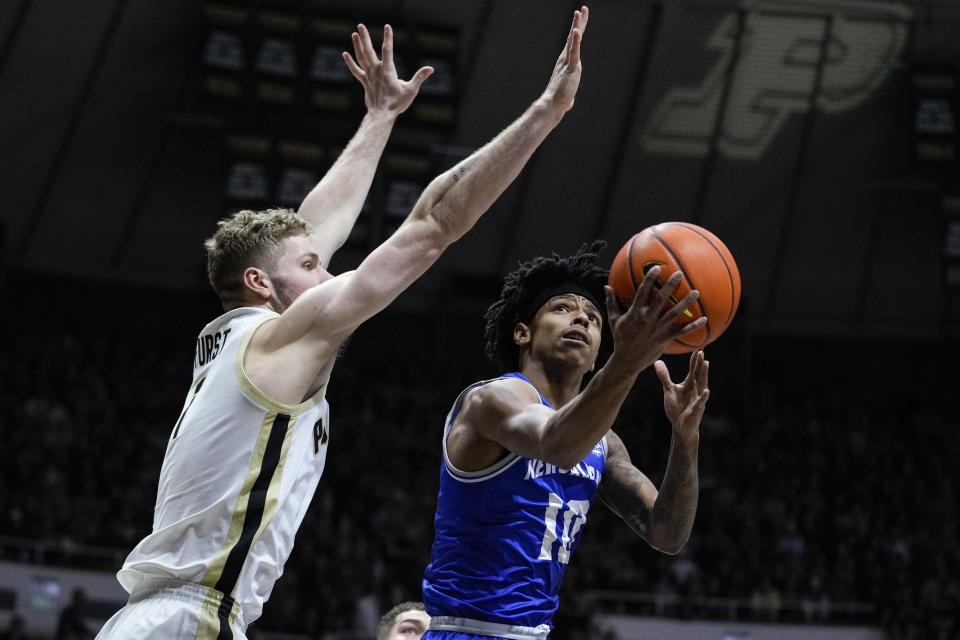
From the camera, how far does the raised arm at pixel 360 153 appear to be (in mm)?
4699

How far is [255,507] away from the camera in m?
3.72

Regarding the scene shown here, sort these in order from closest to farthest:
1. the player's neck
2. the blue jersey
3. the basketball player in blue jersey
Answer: the basketball player in blue jersey → the blue jersey → the player's neck

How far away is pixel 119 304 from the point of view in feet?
76.3

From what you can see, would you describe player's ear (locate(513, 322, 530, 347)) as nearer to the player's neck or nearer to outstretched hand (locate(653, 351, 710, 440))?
the player's neck

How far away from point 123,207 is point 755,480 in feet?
40.3

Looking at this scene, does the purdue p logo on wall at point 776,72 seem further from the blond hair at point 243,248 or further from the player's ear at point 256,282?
the player's ear at point 256,282

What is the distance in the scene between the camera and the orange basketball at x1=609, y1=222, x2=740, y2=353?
3982 mm

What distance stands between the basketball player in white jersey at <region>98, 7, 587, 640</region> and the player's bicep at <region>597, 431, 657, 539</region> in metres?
1.34

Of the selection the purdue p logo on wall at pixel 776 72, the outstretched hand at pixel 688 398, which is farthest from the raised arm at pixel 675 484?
the purdue p logo on wall at pixel 776 72

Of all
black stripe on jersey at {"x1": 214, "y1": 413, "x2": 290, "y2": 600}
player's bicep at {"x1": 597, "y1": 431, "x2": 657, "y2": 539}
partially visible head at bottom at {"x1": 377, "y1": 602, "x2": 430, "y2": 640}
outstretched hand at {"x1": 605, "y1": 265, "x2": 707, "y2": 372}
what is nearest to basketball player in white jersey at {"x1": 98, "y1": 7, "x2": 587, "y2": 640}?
black stripe on jersey at {"x1": 214, "y1": 413, "x2": 290, "y2": 600}

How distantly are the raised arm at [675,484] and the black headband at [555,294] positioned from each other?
46cm

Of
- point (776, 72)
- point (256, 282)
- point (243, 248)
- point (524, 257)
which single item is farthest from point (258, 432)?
point (524, 257)

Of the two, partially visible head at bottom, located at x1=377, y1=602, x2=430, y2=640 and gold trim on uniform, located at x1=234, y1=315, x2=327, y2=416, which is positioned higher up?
gold trim on uniform, located at x1=234, y1=315, x2=327, y2=416

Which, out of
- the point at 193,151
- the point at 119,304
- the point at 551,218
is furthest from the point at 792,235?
the point at 119,304
